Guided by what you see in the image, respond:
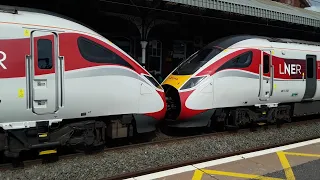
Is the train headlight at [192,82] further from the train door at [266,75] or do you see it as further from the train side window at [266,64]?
the train side window at [266,64]

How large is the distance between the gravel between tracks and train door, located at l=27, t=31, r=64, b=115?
1223 mm

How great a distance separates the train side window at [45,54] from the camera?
6.07 metres

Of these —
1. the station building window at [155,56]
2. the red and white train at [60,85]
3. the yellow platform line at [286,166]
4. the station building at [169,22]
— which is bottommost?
the yellow platform line at [286,166]

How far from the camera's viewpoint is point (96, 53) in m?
6.86

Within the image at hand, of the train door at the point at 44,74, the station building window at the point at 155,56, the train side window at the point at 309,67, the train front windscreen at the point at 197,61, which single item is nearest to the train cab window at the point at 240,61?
the train front windscreen at the point at 197,61

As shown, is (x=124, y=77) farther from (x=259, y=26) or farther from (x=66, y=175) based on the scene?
(x=259, y=26)

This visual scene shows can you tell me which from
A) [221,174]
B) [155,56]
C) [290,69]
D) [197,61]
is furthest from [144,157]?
[155,56]

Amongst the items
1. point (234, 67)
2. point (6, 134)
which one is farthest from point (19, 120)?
point (234, 67)

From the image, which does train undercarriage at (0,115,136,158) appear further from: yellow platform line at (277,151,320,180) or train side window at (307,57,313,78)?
train side window at (307,57,313,78)

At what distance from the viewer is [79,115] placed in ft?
21.8

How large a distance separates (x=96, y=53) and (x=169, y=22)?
7.58 m

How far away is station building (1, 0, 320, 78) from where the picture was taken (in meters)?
11.3

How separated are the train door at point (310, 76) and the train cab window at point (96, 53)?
7327mm

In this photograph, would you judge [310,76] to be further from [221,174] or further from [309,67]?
[221,174]
